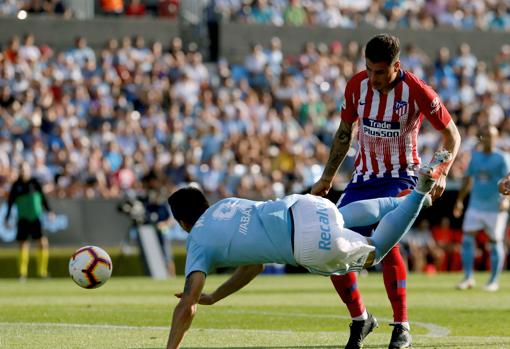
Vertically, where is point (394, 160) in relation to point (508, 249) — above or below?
above

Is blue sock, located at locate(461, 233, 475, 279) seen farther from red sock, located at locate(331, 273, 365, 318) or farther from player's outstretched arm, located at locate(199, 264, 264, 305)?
player's outstretched arm, located at locate(199, 264, 264, 305)

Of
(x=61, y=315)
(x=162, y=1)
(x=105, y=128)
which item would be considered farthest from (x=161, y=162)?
(x=61, y=315)

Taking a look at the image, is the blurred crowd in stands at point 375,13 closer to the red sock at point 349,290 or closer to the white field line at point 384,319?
the white field line at point 384,319

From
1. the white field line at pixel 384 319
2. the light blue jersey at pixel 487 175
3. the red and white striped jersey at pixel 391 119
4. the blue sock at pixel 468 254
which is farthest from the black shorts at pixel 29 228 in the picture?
the red and white striped jersey at pixel 391 119

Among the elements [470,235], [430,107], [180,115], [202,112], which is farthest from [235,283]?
[180,115]

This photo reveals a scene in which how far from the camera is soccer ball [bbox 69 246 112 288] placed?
9000 mm

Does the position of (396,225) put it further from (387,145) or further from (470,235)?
(470,235)

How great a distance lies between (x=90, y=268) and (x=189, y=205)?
1.74 meters

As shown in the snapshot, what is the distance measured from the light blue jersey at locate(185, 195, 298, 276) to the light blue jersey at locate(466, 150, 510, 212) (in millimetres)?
10197

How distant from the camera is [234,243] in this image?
7.44 metres

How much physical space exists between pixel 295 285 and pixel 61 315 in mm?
7288

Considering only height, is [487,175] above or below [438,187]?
below

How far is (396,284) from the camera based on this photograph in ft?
28.8

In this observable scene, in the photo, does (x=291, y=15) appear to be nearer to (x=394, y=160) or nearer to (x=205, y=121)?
(x=205, y=121)
